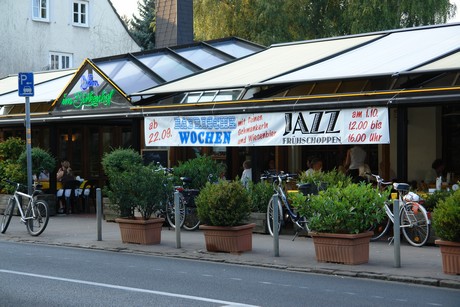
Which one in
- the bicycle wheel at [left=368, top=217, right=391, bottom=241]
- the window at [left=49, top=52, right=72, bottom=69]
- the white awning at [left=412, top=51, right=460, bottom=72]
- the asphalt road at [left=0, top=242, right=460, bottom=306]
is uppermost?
the window at [left=49, top=52, right=72, bottom=69]

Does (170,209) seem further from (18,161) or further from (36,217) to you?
(18,161)

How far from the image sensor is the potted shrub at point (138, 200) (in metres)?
15.5

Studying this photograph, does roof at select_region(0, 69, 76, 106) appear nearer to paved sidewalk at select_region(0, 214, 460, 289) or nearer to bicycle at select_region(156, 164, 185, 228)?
paved sidewalk at select_region(0, 214, 460, 289)

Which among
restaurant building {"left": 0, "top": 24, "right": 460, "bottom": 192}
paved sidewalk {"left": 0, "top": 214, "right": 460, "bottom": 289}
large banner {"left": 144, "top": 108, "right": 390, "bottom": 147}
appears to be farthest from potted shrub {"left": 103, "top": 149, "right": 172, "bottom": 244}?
restaurant building {"left": 0, "top": 24, "right": 460, "bottom": 192}

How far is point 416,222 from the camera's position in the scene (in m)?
14.5

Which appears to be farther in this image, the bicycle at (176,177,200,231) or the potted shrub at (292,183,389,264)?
the bicycle at (176,177,200,231)

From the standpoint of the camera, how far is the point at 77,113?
23.0m

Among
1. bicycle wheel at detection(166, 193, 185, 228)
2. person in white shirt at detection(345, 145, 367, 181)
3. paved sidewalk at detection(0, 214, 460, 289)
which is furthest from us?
person in white shirt at detection(345, 145, 367, 181)

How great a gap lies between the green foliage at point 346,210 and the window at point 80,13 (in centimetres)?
3037

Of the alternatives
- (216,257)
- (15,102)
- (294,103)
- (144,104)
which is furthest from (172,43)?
(216,257)

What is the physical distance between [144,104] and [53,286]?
11.0m

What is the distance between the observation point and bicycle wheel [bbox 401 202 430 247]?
14.4m

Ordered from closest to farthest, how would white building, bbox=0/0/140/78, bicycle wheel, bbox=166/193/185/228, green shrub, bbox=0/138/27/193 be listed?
1. bicycle wheel, bbox=166/193/185/228
2. green shrub, bbox=0/138/27/193
3. white building, bbox=0/0/140/78

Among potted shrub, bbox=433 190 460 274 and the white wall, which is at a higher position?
the white wall
